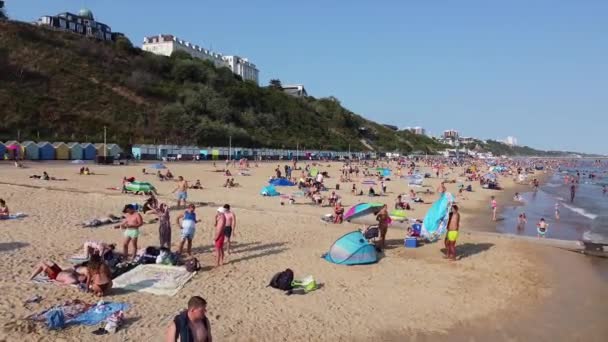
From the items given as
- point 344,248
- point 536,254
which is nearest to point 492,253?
point 536,254

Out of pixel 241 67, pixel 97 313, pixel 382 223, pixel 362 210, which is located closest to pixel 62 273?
pixel 97 313

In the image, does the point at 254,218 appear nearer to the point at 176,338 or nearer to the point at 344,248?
the point at 344,248

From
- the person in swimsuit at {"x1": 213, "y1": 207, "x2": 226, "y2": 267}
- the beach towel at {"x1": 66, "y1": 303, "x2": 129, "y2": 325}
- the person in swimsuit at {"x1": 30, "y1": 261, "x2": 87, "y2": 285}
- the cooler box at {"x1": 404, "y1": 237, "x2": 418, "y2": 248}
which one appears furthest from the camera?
the cooler box at {"x1": 404, "y1": 237, "x2": 418, "y2": 248}

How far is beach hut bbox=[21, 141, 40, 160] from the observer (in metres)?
31.6

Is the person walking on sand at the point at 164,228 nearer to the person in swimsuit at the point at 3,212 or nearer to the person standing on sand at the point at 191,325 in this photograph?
the person in swimsuit at the point at 3,212

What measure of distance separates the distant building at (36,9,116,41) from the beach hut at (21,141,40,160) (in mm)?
55541

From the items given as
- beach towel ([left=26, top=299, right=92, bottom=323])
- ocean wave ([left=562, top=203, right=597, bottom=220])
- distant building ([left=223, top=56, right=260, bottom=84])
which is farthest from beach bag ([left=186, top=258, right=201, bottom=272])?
distant building ([left=223, top=56, right=260, bottom=84])

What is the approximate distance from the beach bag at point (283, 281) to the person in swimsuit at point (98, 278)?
105 inches

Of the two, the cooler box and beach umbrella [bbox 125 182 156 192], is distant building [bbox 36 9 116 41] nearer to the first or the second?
beach umbrella [bbox 125 182 156 192]

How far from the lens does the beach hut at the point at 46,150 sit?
32938 millimetres

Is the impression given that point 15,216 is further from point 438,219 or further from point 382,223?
point 438,219

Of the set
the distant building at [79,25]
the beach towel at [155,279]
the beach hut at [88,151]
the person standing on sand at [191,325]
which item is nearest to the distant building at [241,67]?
the distant building at [79,25]

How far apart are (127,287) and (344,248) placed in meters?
4.59

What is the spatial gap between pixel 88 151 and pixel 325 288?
108 feet
